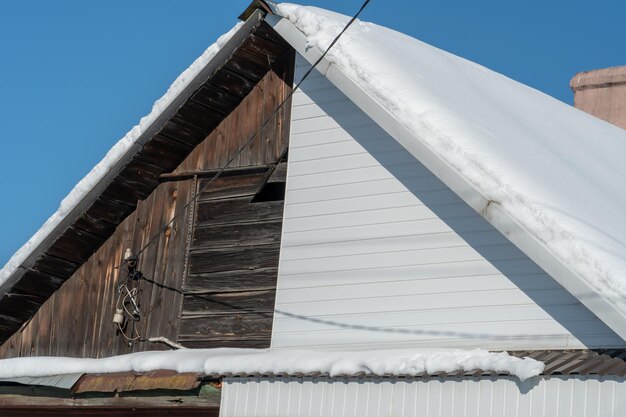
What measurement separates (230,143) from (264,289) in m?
1.29

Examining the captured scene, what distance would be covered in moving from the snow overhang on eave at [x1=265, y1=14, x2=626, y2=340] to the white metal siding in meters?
0.39

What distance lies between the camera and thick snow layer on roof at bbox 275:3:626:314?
627cm

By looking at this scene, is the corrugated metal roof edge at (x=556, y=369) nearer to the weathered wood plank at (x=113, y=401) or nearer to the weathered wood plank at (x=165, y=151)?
the weathered wood plank at (x=113, y=401)

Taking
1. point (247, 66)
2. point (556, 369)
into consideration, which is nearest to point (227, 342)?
point (247, 66)

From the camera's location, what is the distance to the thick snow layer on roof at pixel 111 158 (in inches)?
357

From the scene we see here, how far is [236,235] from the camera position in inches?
352

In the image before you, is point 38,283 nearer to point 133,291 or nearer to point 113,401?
point 133,291

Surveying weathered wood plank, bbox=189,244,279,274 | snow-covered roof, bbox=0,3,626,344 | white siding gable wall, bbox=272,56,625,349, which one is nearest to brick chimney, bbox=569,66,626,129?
snow-covered roof, bbox=0,3,626,344

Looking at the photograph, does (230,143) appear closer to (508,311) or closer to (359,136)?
(359,136)

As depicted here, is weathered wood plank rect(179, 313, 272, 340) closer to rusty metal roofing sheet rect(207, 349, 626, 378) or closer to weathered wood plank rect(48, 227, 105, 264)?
weathered wood plank rect(48, 227, 105, 264)

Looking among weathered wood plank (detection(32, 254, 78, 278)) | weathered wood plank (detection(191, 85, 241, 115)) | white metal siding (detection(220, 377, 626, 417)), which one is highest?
weathered wood plank (detection(191, 85, 241, 115))

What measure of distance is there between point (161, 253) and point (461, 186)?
3226mm

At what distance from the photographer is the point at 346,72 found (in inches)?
306

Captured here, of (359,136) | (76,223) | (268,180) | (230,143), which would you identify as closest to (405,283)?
(359,136)
